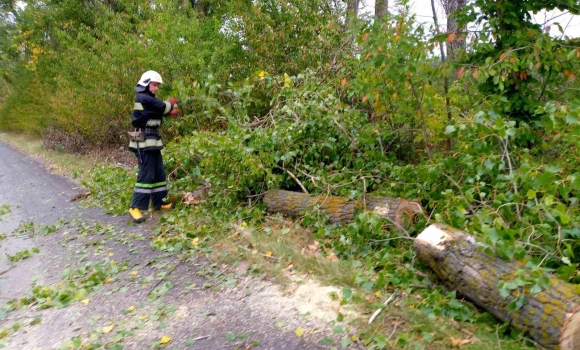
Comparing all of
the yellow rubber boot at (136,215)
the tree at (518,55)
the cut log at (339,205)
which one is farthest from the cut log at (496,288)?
the yellow rubber boot at (136,215)

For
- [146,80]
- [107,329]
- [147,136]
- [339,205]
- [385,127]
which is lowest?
[107,329]

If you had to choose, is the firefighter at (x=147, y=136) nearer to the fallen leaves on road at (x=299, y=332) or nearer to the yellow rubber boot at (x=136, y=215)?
the yellow rubber boot at (x=136, y=215)

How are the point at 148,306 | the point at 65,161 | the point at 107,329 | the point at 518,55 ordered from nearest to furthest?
the point at 107,329, the point at 148,306, the point at 518,55, the point at 65,161

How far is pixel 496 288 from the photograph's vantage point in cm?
307

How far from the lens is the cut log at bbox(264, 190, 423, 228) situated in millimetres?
4445

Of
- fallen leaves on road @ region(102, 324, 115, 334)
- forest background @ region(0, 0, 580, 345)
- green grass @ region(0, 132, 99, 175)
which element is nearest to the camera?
fallen leaves on road @ region(102, 324, 115, 334)

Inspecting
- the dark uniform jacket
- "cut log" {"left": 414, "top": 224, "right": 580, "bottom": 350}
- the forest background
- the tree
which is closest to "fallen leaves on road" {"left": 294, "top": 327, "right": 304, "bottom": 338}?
the forest background

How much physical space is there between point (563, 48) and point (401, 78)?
5.35 feet

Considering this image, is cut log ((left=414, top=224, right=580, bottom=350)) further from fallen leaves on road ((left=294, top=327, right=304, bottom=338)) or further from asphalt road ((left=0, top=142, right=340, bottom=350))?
fallen leaves on road ((left=294, top=327, right=304, bottom=338))

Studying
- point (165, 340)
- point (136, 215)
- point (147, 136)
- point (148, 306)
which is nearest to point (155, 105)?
point (147, 136)

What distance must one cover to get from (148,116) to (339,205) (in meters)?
2.96

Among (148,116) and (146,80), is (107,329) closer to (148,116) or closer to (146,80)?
(148,116)

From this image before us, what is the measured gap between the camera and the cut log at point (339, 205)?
4445mm

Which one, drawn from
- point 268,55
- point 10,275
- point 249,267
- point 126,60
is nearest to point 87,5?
point 126,60
